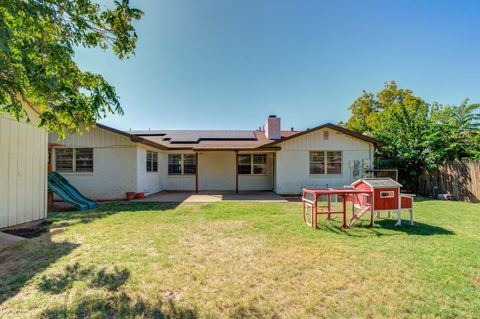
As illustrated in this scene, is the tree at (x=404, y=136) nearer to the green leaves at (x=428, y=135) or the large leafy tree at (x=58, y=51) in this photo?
the green leaves at (x=428, y=135)

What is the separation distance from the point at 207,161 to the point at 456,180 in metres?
13.7

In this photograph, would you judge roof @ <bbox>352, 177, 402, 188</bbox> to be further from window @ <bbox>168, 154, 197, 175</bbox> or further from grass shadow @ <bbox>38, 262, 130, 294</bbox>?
window @ <bbox>168, 154, 197, 175</bbox>

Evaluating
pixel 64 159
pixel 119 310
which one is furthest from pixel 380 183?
pixel 64 159

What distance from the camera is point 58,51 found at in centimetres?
402

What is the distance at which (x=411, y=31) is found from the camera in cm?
1069

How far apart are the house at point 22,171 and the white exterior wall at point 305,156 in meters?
10.5

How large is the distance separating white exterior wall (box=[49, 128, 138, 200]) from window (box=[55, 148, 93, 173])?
0.26 meters

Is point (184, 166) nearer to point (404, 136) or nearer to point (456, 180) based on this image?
Result: point (404, 136)

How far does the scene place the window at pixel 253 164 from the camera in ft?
52.8

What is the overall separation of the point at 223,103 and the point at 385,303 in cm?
1835

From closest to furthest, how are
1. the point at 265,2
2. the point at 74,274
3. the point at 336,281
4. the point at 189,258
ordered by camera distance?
the point at 336,281 → the point at 74,274 → the point at 189,258 → the point at 265,2

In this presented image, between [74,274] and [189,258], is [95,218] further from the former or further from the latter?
[189,258]

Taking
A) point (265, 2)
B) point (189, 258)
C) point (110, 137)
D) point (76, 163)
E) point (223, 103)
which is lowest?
point (189, 258)

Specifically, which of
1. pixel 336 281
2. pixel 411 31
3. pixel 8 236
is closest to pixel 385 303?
pixel 336 281
